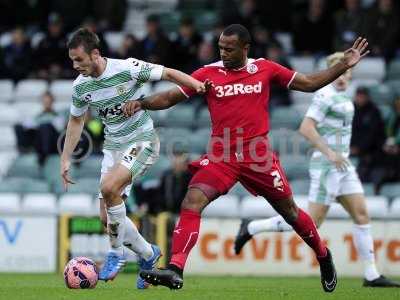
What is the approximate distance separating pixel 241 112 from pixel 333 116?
2393 millimetres

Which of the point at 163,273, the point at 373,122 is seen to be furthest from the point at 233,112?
the point at 373,122

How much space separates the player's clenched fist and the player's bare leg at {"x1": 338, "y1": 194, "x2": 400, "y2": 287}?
324 cm

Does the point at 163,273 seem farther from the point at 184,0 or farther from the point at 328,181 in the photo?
the point at 184,0

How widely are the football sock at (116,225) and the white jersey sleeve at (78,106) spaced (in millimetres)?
1117

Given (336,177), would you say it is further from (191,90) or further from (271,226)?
(191,90)

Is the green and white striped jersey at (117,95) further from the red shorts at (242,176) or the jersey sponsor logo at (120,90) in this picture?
the red shorts at (242,176)

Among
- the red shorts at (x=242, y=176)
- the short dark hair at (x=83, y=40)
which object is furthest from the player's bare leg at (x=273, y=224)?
the short dark hair at (x=83, y=40)

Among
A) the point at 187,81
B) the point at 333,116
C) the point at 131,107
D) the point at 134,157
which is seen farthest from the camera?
the point at 333,116

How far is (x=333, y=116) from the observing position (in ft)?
42.4

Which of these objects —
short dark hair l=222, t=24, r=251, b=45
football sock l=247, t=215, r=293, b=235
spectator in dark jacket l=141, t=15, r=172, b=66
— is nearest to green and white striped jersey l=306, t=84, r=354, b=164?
football sock l=247, t=215, r=293, b=235

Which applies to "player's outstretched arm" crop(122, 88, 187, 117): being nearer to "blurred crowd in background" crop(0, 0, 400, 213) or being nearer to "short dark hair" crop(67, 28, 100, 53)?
"short dark hair" crop(67, 28, 100, 53)

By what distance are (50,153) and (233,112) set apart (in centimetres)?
848

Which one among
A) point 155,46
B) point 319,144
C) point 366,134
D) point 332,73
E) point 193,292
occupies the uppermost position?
point 155,46

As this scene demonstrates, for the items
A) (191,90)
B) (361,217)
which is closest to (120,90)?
(191,90)
